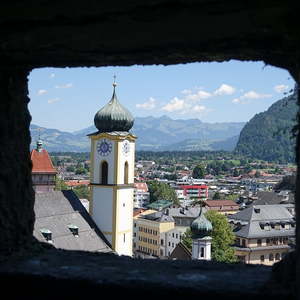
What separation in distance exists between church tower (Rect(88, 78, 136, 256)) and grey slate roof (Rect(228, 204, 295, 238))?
47.6ft

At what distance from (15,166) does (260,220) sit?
142 ft

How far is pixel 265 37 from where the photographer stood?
2.92 meters

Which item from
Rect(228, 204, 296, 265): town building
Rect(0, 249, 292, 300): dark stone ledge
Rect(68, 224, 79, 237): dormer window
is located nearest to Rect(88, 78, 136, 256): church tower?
Rect(68, 224, 79, 237): dormer window

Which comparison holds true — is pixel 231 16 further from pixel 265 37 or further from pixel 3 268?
pixel 3 268

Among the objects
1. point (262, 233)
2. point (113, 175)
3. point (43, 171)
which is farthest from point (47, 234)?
Answer: point (262, 233)

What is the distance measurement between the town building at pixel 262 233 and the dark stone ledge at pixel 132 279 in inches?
1503

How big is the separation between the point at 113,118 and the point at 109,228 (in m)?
6.16

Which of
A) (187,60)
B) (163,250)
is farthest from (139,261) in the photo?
(163,250)

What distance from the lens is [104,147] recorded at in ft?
108

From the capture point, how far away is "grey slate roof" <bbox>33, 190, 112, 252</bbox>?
27188mm

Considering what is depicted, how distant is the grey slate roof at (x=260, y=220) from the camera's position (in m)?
44.3

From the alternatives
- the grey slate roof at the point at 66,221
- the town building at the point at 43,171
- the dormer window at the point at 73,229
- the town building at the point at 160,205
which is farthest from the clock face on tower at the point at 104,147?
the town building at the point at 160,205

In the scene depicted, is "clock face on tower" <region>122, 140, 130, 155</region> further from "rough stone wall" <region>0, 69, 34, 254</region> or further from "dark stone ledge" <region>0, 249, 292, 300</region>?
"dark stone ledge" <region>0, 249, 292, 300</region>

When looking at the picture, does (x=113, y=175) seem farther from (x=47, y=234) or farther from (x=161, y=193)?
(x=161, y=193)
